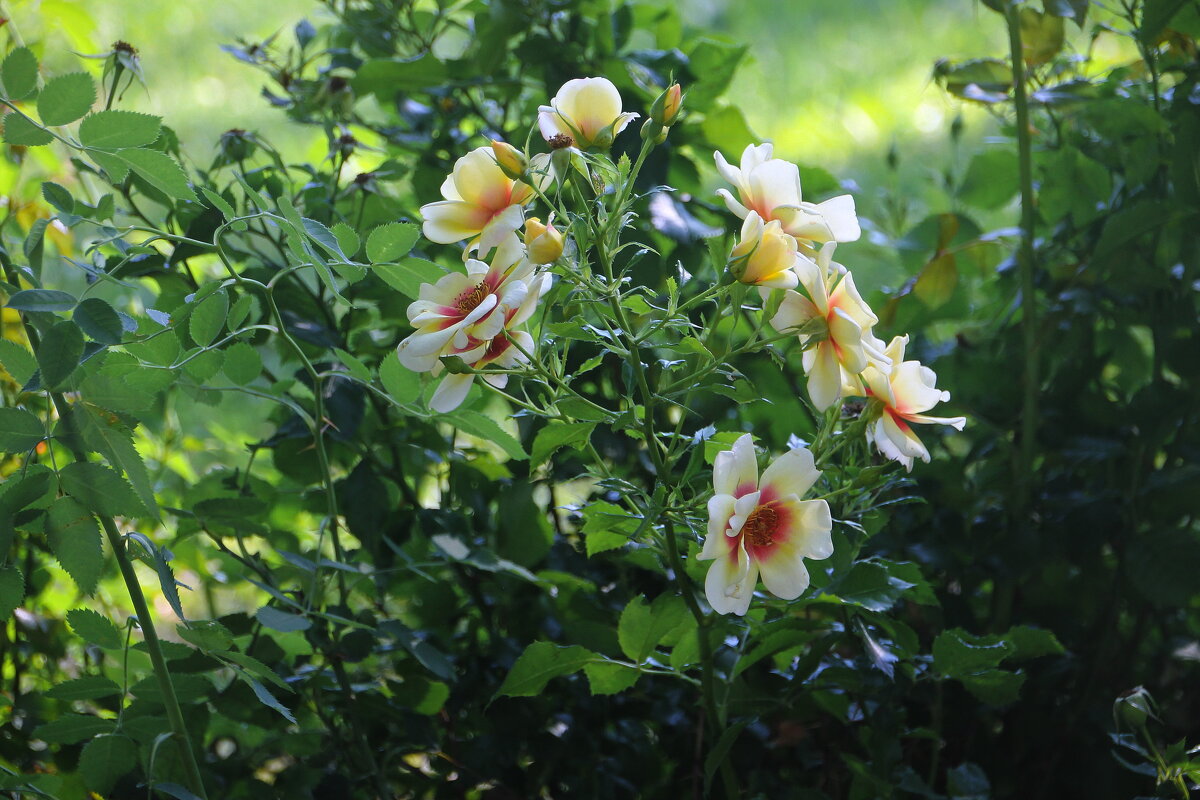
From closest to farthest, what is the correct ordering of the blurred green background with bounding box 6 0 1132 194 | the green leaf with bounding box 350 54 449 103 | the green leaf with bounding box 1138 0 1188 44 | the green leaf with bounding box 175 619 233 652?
the green leaf with bounding box 175 619 233 652, the green leaf with bounding box 1138 0 1188 44, the green leaf with bounding box 350 54 449 103, the blurred green background with bounding box 6 0 1132 194

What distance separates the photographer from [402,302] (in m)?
1.02

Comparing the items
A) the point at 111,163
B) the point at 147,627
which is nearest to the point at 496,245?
the point at 111,163

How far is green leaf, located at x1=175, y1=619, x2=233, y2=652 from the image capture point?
717mm

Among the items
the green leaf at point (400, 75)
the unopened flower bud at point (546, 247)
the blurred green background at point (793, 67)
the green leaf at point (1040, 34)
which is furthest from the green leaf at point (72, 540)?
the blurred green background at point (793, 67)

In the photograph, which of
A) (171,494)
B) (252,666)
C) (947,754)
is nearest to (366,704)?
(252,666)

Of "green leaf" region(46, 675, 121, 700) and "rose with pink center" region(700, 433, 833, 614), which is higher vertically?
"rose with pink center" region(700, 433, 833, 614)

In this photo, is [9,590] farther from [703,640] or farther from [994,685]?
[994,685]

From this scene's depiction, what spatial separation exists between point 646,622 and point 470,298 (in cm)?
27

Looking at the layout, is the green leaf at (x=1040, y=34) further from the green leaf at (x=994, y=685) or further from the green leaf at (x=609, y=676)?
the green leaf at (x=609, y=676)

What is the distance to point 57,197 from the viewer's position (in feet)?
2.35

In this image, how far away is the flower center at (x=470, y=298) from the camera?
678 mm

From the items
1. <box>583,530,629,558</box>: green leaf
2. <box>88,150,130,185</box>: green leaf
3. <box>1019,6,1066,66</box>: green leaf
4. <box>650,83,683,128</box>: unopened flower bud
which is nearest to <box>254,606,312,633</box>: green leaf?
<box>583,530,629,558</box>: green leaf

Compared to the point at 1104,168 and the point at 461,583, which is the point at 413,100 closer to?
the point at 461,583

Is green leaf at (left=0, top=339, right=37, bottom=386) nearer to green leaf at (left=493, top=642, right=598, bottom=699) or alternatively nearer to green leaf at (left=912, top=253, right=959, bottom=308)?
green leaf at (left=493, top=642, right=598, bottom=699)
